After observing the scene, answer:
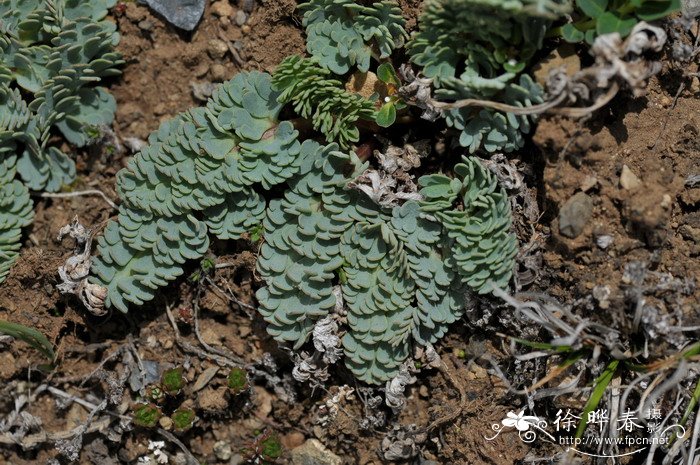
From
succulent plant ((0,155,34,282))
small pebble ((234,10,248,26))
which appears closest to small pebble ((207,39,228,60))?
small pebble ((234,10,248,26))

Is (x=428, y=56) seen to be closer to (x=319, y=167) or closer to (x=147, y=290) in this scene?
(x=319, y=167)

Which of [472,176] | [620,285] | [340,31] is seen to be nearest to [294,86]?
[340,31]

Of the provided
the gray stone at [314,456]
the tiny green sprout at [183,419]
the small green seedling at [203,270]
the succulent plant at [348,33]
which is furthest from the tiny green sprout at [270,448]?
the succulent plant at [348,33]

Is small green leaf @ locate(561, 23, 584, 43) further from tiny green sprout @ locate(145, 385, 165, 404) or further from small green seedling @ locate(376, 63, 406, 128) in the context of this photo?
tiny green sprout @ locate(145, 385, 165, 404)

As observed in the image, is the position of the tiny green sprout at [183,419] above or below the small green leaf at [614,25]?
below

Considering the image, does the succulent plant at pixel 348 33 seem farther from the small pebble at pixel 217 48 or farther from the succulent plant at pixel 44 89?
→ the succulent plant at pixel 44 89

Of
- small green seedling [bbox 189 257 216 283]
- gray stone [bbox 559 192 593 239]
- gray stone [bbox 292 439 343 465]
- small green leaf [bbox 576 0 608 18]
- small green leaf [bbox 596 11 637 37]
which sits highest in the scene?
small green leaf [bbox 576 0 608 18]

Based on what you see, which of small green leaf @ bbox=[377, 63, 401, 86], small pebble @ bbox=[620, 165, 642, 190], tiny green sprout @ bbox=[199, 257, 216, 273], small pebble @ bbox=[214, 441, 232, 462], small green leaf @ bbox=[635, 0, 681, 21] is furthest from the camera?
small pebble @ bbox=[214, 441, 232, 462]

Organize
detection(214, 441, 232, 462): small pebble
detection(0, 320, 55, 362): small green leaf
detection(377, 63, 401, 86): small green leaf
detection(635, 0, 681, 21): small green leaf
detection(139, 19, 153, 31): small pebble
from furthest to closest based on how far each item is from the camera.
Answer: detection(139, 19, 153, 31): small pebble, detection(214, 441, 232, 462): small pebble, detection(0, 320, 55, 362): small green leaf, detection(377, 63, 401, 86): small green leaf, detection(635, 0, 681, 21): small green leaf
